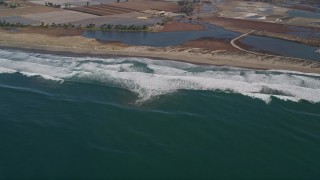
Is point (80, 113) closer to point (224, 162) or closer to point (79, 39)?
point (224, 162)

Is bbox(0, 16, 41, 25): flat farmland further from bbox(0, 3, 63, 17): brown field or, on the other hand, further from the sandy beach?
the sandy beach

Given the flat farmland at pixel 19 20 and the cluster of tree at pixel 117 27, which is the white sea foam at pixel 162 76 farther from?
the flat farmland at pixel 19 20

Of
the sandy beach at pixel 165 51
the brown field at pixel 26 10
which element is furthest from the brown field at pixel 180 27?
the brown field at pixel 26 10

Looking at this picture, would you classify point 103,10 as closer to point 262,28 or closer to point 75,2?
point 75,2

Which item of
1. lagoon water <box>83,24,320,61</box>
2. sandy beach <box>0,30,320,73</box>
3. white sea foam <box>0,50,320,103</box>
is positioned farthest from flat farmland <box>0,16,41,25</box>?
white sea foam <box>0,50,320,103</box>

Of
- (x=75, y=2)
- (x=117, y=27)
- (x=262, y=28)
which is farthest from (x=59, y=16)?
(x=262, y=28)

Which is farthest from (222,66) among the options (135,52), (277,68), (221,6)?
(221,6)
